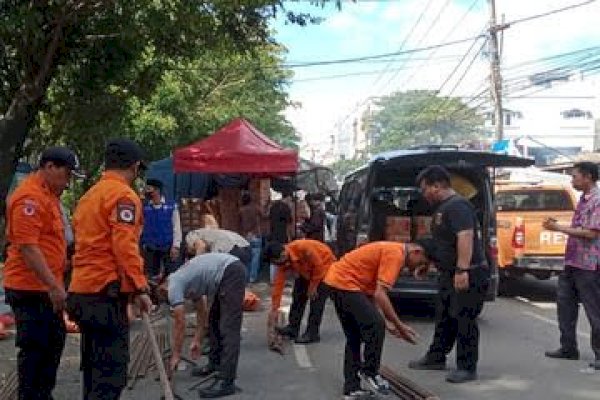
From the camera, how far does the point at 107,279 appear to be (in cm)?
472

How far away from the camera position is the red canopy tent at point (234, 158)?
1368 centimetres

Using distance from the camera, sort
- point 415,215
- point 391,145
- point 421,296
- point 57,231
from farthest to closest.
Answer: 1. point 391,145
2. point 415,215
3. point 421,296
4. point 57,231

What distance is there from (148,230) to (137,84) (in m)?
4.92

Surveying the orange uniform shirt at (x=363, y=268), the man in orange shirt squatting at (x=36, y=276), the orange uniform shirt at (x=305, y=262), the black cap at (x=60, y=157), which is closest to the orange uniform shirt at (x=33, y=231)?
the man in orange shirt squatting at (x=36, y=276)

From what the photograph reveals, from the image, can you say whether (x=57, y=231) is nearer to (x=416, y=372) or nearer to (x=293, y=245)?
(x=293, y=245)

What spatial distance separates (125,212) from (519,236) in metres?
9.18

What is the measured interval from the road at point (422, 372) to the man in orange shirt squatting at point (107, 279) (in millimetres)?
1945

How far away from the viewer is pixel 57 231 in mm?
5301

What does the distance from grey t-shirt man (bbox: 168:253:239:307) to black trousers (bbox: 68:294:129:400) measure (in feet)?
5.81

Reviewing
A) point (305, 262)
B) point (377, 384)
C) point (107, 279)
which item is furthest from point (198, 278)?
point (107, 279)

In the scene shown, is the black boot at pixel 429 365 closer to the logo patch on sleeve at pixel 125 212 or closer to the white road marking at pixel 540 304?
the logo patch on sleeve at pixel 125 212

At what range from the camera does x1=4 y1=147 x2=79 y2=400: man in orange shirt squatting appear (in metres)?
5.09

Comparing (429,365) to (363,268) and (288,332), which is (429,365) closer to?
(363,268)

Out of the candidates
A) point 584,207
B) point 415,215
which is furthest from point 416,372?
point 415,215
